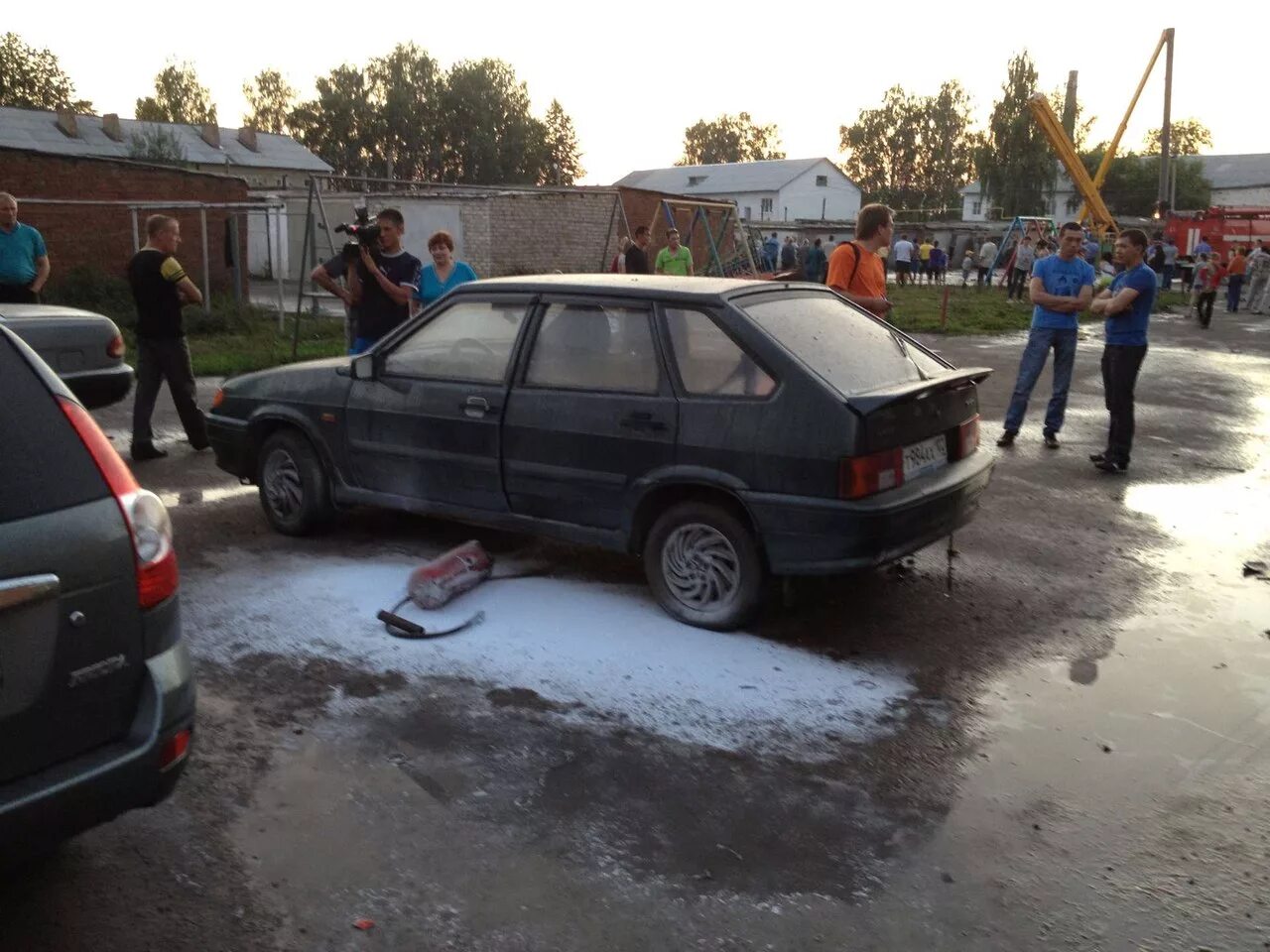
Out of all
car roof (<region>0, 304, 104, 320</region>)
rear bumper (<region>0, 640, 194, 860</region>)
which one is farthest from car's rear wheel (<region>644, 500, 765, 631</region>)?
car roof (<region>0, 304, 104, 320</region>)

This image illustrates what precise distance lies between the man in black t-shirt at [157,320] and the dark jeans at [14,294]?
1590 mm

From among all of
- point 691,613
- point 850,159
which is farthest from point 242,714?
point 850,159

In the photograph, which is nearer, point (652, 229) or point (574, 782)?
point (574, 782)

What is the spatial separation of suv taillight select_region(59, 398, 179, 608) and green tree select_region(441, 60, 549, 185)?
7874 cm

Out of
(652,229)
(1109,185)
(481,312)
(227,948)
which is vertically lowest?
(227,948)

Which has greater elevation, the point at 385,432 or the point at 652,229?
the point at 652,229

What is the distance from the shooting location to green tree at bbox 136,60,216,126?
302 ft

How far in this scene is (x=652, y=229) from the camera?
26.2 meters

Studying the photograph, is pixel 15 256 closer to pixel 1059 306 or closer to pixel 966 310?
pixel 1059 306

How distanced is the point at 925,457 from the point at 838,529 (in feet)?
2.49

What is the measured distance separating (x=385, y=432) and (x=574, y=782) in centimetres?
271

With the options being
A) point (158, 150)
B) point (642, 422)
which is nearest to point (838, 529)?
point (642, 422)

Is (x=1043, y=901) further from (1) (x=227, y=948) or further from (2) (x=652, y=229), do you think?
(2) (x=652, y=229)

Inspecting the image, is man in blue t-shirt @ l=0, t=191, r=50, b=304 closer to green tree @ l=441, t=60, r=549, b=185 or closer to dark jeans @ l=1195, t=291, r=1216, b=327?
dark jeans @ l=1195, t=291, r=1216, b=327
